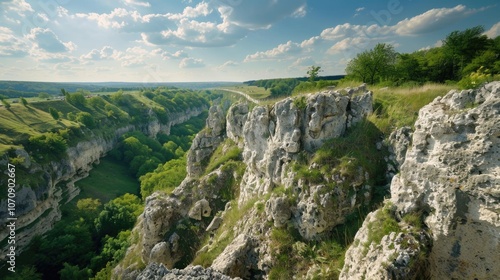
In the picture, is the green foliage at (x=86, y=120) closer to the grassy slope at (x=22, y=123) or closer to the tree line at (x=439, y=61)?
the grassy slope at (x=22, y=123)

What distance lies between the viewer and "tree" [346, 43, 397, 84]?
2480cm

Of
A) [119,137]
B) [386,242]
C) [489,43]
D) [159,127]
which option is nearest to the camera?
[386,242]

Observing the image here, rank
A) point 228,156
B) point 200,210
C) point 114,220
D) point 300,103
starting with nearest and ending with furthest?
point 300,103, point 200,210, point 228,156, point 114,220

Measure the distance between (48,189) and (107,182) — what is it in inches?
667

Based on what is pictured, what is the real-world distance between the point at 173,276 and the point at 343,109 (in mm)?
11818

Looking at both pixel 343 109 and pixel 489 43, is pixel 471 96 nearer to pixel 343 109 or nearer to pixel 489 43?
pixel 343 109

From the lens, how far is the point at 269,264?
1123 centimetres

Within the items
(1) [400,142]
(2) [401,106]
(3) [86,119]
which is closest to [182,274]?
(1) [400,142]

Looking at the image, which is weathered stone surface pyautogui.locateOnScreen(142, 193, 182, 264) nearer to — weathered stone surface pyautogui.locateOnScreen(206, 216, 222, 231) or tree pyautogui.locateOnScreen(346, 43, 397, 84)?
weathered stone surface pyautogui.locateOnScreen(206, 216, 222, 231)

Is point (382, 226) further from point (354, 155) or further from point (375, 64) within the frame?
point (375, 64)

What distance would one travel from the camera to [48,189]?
5219cm

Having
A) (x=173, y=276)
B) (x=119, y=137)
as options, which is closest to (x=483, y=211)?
(x=173, y=276)

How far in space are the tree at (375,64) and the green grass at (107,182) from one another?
200ft

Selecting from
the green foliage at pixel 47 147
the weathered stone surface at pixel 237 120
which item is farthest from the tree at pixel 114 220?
the weathered stone surface at pixel 237 120
